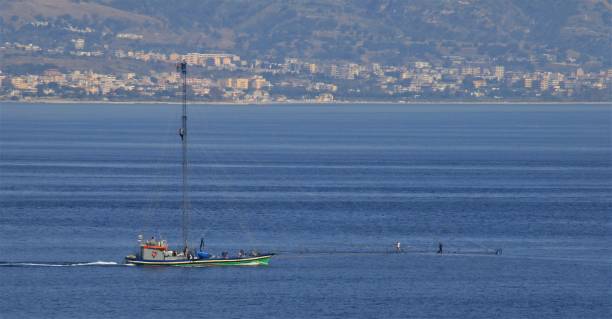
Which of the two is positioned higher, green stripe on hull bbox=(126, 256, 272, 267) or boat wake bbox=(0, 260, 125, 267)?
green stripe on hull bbox=(126, 256, 272, 267)

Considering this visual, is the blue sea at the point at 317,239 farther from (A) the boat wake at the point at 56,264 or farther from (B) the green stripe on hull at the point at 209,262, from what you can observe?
(B) the green stripe on hull at the point at 209,262

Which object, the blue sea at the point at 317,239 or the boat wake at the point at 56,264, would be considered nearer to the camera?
the blue sea at the point at 317,239

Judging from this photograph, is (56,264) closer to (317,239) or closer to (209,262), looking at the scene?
(209,262)

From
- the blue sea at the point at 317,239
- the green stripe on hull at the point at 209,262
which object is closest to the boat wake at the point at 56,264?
the blue sea at the point at 317,239

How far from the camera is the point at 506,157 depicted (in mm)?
192125

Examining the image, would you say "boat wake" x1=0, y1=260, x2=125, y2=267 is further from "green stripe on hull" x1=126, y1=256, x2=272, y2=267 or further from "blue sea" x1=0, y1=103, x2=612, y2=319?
"green stripe on hull" x1=126, y1=256, x2=272, y2=267

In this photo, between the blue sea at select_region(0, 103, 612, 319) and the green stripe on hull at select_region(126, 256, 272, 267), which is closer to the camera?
the blue sea at select_region(0, 103, 612, 319)

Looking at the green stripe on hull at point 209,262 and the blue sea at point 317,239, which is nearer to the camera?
the blue sea at point 317,239

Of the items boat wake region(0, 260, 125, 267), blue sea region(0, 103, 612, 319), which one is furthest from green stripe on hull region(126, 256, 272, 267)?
boat wake region(0, 260, 125, 267)

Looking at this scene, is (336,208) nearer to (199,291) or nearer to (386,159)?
(199,291)

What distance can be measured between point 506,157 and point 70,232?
98.7 m

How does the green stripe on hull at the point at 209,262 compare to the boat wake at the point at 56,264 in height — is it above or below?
above

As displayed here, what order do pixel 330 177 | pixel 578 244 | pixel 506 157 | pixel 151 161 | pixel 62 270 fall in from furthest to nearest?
1. pixel 506 157
2. pixel 151 161
3. pixel 330 177
4. pixel 578 244
5. pixel 62 270

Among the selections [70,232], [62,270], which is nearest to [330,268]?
[62,270]
